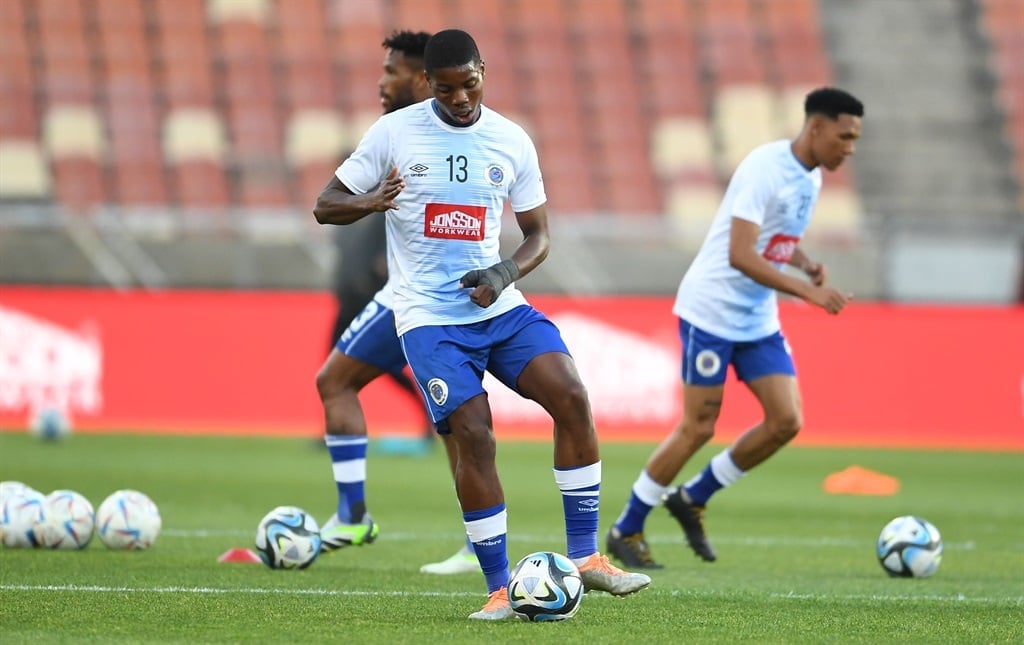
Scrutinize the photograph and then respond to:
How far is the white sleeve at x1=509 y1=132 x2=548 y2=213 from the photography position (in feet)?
22.2

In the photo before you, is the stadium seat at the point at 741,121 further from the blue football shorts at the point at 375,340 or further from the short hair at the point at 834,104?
the blue football shorts at the point at 375,340

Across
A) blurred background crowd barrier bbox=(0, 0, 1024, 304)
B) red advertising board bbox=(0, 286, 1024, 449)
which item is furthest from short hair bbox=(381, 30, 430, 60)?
blurred background crowd barrier bbox=(0, 0, 1024, 304)

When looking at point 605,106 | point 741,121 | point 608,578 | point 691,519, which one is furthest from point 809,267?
point 605,106

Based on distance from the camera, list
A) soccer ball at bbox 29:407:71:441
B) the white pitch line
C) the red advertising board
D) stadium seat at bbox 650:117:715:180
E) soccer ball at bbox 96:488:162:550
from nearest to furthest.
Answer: the white pitch line
soccer ball at bbox 96:488:162:550
soccer ball at bbox 29:407:71:441
the red advertising board
stadium seat at bbox 650:117:715:180

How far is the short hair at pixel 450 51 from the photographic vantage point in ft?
20.9

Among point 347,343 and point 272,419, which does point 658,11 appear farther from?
point 347,343

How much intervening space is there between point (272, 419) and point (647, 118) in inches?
384

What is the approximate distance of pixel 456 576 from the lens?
7.98 m

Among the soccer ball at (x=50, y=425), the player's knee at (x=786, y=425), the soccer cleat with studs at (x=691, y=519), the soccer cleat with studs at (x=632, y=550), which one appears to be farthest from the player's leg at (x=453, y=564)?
the soccer ball at (x=50, y=425)

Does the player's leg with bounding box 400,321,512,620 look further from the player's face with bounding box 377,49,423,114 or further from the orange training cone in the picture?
the orange training cone

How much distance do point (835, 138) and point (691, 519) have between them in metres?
2.19

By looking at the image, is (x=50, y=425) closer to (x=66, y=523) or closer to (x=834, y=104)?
(x=66, y=523)

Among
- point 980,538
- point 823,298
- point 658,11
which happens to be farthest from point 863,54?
point 823,298

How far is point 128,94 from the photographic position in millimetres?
23922
